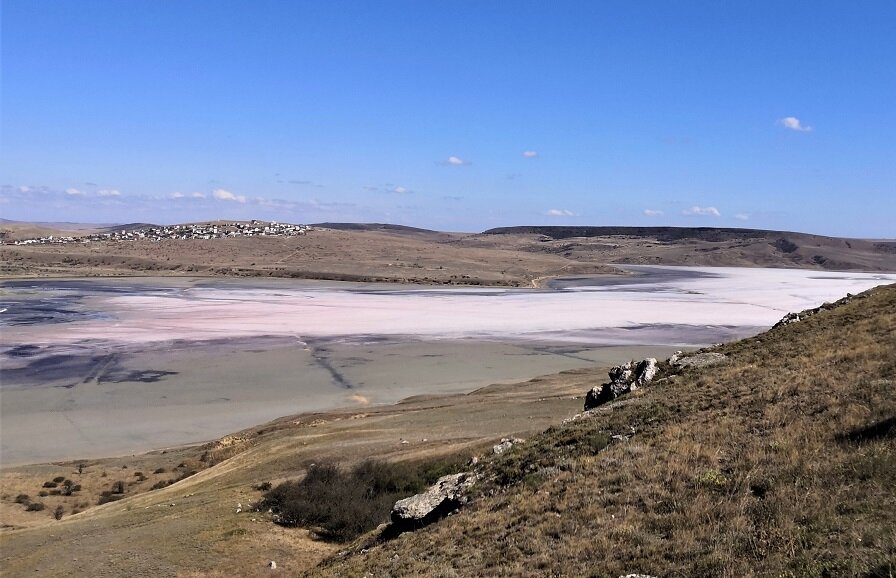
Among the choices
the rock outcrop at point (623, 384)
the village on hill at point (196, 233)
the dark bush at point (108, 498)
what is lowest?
the dark bush at point (108, 498)

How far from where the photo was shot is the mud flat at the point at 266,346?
1175 inches

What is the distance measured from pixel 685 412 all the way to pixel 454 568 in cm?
651

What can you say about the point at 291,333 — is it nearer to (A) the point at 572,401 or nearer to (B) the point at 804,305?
(A) the point at 572,401

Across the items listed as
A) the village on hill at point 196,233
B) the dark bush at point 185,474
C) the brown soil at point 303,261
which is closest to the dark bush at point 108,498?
the dark bush at point 185,474

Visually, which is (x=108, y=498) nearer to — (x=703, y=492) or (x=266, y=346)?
(x=703, y=492)

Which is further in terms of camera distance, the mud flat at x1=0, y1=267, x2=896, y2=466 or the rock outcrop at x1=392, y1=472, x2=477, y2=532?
the mud flat at x1=0, y1=267, x2=896, y2=466

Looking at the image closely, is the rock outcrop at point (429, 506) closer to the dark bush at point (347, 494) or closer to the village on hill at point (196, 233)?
the dark bush at point (347, 494)

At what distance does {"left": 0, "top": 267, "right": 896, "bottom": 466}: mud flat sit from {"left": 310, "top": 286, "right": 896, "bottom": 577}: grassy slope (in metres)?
19.2

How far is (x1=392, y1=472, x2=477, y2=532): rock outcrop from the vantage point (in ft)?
38.9

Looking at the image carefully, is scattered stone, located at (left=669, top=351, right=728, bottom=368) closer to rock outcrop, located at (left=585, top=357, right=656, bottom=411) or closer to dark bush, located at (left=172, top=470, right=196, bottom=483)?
rock outcrop, located at (left=585, top=357, right=656, bottom=411)

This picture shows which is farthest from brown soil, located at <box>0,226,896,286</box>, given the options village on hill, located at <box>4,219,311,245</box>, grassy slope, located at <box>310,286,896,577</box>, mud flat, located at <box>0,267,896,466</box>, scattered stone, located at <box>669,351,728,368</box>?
grassy slope, located at <box>310,286,896,577</box>

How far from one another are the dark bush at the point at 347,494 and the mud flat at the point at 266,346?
41.7ft

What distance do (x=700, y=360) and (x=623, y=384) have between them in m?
2.53

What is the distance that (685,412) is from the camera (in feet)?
43.9
